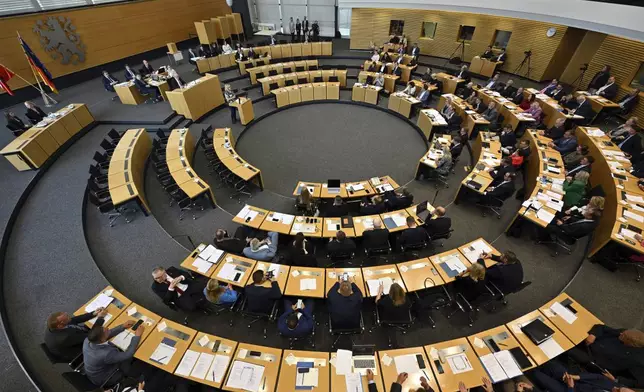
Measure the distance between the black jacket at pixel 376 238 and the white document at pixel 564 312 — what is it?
3296mm

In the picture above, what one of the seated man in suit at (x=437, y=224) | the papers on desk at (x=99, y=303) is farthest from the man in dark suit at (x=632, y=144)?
the papers on desk at (x=99, y=303)

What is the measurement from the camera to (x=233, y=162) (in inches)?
371

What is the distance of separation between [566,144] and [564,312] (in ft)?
22.9

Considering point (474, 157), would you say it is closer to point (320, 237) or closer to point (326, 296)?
point (320, 237)

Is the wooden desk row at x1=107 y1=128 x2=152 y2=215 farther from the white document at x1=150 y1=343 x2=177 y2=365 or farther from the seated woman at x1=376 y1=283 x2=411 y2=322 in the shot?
the seated woman at x1=376 y1=283 x2=411 y2=322

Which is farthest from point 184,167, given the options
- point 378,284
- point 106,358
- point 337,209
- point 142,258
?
point 378,284

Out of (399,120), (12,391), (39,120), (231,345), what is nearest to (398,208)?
(231,345)

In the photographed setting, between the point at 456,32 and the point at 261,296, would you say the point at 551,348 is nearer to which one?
the point at 261,296

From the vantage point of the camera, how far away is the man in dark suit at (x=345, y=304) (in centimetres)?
501

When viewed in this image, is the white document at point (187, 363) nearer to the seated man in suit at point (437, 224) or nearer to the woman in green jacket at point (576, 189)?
the seated man in suit at point (437, 224)

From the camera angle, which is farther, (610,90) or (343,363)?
(610,90)

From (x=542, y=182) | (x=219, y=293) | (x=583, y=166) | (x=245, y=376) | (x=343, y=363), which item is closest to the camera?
(x=245, y=376)

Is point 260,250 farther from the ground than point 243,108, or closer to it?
closer to it

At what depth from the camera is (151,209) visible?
8.76m
